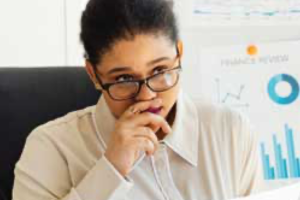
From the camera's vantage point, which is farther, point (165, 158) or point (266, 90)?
point (266, 90)

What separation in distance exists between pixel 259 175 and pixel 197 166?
0.15 metres

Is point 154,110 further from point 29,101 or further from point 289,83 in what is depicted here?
point 289,83

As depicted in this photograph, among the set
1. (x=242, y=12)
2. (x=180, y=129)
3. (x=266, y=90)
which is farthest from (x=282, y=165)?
(x=180, y=129)

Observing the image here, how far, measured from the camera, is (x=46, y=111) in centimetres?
102

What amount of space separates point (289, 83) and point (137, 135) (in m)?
0.85

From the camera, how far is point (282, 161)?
57.7 inches

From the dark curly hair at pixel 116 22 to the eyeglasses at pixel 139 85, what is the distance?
54mm

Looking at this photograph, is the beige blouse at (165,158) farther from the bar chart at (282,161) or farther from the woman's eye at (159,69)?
the bar chart at (282,161)

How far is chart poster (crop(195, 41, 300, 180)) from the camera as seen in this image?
4.80ft

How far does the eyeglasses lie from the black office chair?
0.26m

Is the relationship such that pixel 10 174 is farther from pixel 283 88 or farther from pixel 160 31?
pixel 283 88

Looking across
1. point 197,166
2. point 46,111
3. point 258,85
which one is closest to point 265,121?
point 258,85

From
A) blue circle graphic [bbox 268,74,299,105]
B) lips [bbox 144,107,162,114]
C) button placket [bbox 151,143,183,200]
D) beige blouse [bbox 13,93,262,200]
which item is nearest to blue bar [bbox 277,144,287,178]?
blue circle graphic [bbox 268,74,299,105]

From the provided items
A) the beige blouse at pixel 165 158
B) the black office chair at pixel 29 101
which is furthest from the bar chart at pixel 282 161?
the black office chair at pixel 29 101
